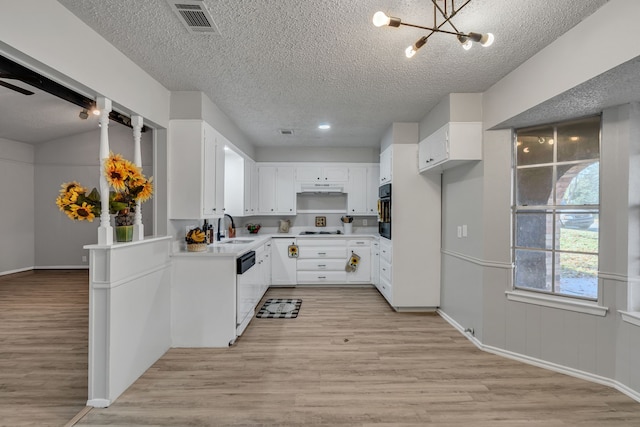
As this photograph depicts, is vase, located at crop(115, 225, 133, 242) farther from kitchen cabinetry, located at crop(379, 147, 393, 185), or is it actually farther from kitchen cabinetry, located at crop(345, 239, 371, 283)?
kitchen cabinetry, located at crop(345, 239, 371, 283)

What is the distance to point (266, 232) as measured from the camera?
5.84 m

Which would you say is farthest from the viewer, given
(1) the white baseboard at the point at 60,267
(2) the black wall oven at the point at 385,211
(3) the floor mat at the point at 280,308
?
(1) the white baseboard at the point at 60,267

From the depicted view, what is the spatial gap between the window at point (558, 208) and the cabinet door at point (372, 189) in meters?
2.86

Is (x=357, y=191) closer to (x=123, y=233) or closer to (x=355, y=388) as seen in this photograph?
(x=355, y=388)

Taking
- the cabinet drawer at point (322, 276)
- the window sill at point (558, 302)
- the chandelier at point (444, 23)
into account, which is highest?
the chandelier at point (444, 23)

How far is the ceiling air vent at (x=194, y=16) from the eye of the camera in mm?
1747

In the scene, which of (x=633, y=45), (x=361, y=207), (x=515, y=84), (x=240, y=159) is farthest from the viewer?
(x=361, y=207)

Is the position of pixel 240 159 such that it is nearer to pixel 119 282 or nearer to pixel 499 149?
pixel 119 282

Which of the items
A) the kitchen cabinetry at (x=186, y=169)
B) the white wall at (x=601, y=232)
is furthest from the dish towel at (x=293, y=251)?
the white wall at (x=601, y=232)

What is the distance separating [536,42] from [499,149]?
3.20 ft

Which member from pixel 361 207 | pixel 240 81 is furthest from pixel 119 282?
pixel 361 207

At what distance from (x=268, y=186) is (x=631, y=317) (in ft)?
15.8

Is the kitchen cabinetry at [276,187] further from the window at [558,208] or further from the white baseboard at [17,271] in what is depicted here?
the white baseboard at [17,271]

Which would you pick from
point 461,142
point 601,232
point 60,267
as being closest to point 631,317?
point 601,232
